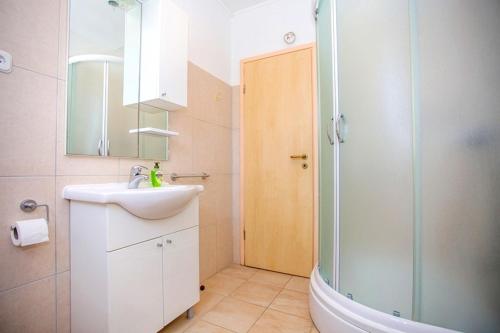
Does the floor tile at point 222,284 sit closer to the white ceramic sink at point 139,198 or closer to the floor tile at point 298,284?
the floor tile at point 298,284

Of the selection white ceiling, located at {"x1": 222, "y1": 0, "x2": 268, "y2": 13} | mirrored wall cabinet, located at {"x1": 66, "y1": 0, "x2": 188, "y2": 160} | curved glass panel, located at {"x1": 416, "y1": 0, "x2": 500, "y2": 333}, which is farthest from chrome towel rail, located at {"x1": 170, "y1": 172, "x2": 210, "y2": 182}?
white ceiling, located at {"x1": 222, "y1": 0, "x2": 268, "y2": 13}

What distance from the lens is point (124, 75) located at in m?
1.34

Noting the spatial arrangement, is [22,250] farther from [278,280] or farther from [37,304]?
[278,280]

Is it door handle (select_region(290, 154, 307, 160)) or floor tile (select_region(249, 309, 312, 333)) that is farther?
door handle (select_region(290, 154, 307, 160))

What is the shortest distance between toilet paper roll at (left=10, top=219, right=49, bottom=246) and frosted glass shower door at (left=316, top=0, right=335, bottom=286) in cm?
137

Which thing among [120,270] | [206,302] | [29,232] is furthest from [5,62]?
[206,302]

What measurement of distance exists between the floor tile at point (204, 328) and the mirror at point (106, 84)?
1010 millimetres

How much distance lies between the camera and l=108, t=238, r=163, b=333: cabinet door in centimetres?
95

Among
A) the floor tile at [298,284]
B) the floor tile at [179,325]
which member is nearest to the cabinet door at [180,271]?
the floor tile at [179,325]

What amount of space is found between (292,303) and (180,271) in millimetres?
800

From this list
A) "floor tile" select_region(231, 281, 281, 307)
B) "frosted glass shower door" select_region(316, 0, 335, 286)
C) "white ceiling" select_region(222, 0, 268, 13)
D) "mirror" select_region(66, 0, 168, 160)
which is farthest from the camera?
"white ceiling" select_region(222, 0, 268, 13)

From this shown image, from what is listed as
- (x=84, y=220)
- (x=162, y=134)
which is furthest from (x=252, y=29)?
(x=84, y=220)

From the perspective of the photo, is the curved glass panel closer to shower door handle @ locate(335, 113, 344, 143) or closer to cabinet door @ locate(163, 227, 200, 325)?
shower door handle @ locate(335, 113, 344, 143)

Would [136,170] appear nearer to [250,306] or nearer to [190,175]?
[190,175]
